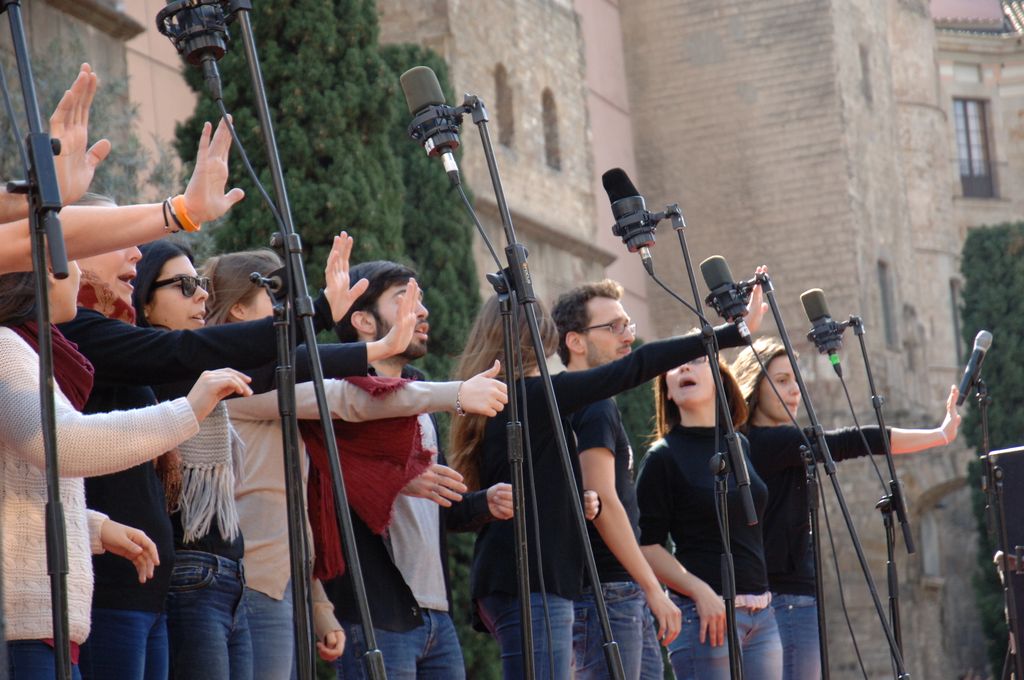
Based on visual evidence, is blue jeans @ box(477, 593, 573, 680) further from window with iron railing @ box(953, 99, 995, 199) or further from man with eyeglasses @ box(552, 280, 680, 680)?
window with iron railing @ box(953, 99, 995, 199)

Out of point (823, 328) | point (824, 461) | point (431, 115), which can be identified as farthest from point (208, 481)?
point (823, 328)

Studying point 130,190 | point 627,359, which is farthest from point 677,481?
point 130,190

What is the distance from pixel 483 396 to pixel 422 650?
30.9 inches

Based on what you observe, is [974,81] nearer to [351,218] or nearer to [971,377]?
[351,218]

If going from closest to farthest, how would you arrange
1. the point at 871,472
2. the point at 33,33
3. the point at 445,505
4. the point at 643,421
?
1. the point at 445,505
2. the point at 33,33
3. the point at 643,421
4. the point at 871,472

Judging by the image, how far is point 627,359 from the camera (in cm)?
486

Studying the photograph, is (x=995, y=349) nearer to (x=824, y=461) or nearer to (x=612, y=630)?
(x=824, y=461)

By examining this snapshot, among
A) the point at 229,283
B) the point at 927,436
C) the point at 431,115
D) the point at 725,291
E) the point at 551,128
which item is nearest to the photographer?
the point at 431,115

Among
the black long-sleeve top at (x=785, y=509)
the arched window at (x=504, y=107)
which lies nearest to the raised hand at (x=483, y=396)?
the black long-sleeve top at (x=785, y=509)

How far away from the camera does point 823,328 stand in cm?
636

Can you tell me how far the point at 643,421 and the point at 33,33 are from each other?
763 cm

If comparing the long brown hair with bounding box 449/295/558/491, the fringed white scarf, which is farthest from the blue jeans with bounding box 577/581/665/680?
the fringed white scarf

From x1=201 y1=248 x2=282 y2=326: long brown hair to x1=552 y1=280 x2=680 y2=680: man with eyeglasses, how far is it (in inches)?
47.0

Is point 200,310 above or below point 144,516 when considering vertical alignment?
above
